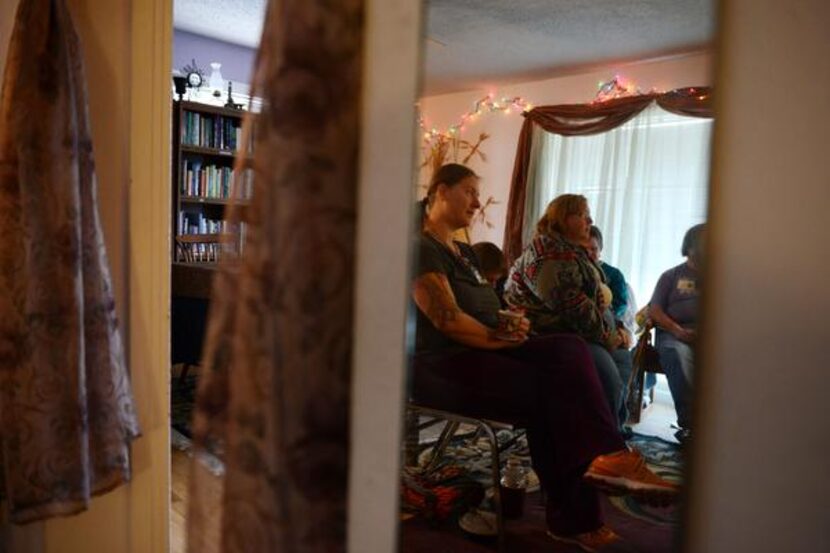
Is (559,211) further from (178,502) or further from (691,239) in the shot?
(178,502)

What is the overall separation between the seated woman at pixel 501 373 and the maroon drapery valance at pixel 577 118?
0.05 meters

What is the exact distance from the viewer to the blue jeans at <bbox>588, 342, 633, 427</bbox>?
464mm

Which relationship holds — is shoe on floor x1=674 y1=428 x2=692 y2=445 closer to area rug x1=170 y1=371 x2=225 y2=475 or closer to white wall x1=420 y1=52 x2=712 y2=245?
white wall x1=420 y1=52 x2=712 y2=245

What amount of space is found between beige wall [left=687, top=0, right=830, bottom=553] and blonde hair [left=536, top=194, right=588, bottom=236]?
0.11 m

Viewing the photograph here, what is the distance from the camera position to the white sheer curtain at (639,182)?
16.1 inches

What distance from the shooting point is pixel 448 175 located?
562mm

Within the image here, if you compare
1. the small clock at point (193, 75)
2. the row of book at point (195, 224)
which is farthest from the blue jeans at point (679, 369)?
the small clock at point (193, 75)

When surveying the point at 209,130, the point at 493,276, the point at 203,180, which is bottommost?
the point at 493,276

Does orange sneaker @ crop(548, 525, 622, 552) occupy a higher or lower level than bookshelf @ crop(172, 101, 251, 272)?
lower

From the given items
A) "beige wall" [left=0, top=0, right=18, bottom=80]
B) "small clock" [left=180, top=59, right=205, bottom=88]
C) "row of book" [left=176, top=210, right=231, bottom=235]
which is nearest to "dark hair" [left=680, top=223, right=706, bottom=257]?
"beige wall" [left=0, top=0, right=18, bottom=80]

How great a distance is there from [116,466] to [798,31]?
65.5 inches

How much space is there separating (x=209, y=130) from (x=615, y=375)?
14.9 ft

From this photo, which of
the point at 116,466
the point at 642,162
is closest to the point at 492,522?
the point at 642,162

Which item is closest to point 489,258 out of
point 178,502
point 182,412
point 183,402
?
point 178,502
